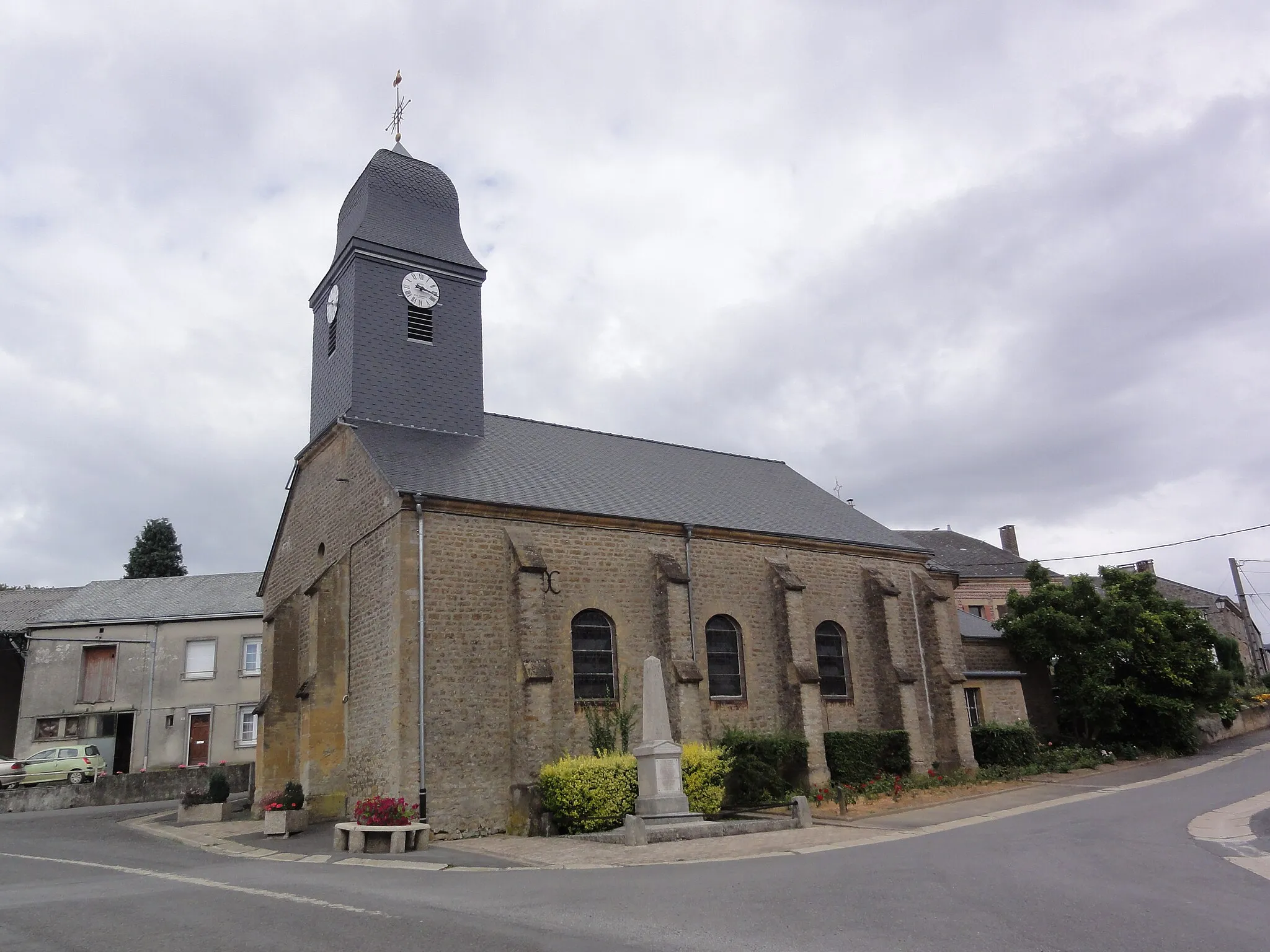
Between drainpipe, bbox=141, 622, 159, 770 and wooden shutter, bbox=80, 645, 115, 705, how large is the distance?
3.59 feet

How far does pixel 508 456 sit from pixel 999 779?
44.7 ft

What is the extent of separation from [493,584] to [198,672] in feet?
59.7

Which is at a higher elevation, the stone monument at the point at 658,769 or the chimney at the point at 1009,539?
the chimney at the point at 1009,539

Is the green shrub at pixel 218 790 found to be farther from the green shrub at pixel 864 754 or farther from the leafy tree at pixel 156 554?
the leafy tree at pixel 156 554

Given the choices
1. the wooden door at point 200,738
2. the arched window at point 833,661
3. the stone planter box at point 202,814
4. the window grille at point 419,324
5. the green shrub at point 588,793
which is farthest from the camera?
the wooden door at point 200,738

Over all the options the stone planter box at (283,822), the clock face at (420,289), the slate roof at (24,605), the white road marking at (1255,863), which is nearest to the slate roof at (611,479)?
the clock face at (420,289)

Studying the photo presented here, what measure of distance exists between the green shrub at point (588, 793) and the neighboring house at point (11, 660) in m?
24.4

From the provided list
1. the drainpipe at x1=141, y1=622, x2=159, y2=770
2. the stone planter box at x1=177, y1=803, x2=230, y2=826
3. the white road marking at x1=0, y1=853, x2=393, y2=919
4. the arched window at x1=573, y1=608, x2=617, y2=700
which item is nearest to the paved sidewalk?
the stone planter box at x1=177, y1=803, x2=230, y2=826

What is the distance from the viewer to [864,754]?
1967 cm

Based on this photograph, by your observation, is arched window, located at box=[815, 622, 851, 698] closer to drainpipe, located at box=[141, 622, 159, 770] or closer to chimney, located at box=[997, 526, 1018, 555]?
drainpipe, located at box=[141, 622, 159, 770]

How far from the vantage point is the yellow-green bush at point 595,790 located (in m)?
14.2

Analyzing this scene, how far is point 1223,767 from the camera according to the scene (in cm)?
2128

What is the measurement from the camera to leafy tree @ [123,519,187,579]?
47.0m

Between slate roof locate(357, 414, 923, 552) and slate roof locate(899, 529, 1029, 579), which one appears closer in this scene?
slate roof locate(357, 414, 923, 552)
